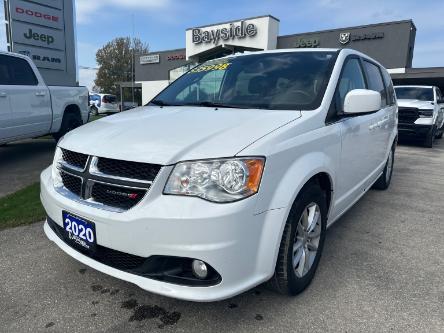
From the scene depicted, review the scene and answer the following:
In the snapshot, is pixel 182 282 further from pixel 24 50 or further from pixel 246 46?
pixel 246 46

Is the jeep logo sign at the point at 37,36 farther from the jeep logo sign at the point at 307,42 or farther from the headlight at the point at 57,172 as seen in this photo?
the jeep logo sign at the point at 307,42

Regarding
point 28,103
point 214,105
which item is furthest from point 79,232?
point 28,103

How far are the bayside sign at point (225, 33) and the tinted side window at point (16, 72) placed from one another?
71.8ft

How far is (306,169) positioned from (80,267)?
189cm

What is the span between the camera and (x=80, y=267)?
9.52 ft

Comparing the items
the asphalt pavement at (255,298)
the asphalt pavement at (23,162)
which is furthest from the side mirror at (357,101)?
the asphalt pavement at (23,162)

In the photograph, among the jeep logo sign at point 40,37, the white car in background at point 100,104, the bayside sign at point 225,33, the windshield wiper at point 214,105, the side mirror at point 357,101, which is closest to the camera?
the side mirror at point 357,101

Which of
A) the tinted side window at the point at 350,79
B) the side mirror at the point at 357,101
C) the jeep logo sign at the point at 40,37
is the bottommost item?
the side mirror at the point at 357,101

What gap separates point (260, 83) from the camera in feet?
10.4

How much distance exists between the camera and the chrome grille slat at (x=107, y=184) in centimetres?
206

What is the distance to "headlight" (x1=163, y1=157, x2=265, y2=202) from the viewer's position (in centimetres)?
198

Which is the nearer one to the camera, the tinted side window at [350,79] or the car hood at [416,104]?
the tinted side window at [350,79]

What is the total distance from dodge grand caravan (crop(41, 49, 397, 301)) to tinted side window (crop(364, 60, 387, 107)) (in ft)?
3.71

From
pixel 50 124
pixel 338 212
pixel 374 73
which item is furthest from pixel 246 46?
pixel 338 212
